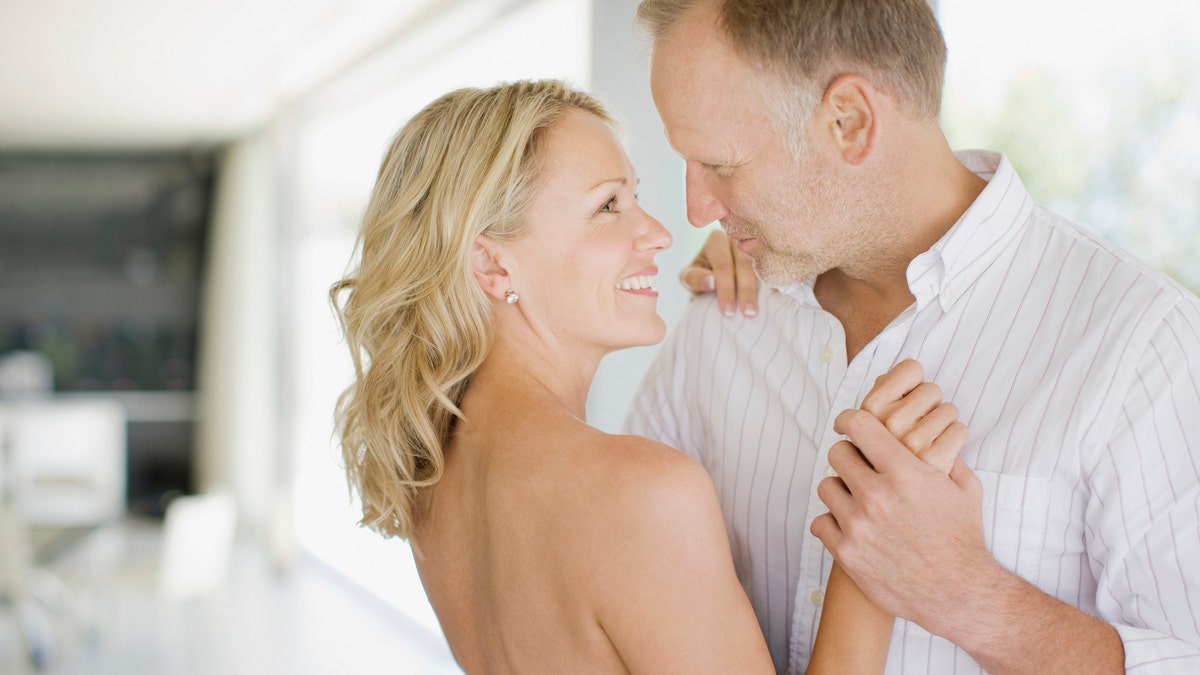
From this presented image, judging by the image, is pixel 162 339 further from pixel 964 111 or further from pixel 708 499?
pixel 708 499

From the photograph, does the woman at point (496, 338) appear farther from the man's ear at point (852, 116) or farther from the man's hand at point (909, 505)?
the man's ear at point (852, 116)

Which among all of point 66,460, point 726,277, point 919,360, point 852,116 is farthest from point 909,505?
point 66,460

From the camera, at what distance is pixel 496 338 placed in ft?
5.31

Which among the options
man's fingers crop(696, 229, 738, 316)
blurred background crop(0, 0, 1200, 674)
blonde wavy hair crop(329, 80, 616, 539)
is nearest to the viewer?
blonde wavy hair crop(329, 80, 616, 539)

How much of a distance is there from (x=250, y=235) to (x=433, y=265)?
8.39 m

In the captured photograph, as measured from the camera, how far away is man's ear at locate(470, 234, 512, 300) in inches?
63.4

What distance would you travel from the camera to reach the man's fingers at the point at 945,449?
47.6 inches

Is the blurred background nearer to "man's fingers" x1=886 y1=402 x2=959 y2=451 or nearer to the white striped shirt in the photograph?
the white striped shirt

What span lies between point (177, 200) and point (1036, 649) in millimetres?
10941

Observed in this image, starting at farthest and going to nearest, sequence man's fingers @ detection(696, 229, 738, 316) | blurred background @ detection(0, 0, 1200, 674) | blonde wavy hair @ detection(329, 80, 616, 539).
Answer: blurred background @ detection(0, 0, 1200, 674)
man's fingers @ detection(696, 229, 738, 316)
blonde wavy hair @ detection(329, 80, 616, 539)

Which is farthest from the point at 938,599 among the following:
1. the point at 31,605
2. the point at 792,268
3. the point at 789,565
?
the point at 31,605

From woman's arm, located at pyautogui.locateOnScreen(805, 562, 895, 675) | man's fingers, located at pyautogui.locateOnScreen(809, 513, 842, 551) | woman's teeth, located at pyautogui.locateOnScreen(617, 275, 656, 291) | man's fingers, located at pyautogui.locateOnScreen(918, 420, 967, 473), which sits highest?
woman's teeth, located at pyautogui.locateOnScreen(617, 275, 656, 291)

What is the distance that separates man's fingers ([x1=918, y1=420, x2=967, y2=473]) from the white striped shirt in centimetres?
12

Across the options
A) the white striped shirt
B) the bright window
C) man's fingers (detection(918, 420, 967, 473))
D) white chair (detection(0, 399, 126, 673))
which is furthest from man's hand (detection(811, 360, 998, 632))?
white chair (detection(0, 399, 126, 673))
